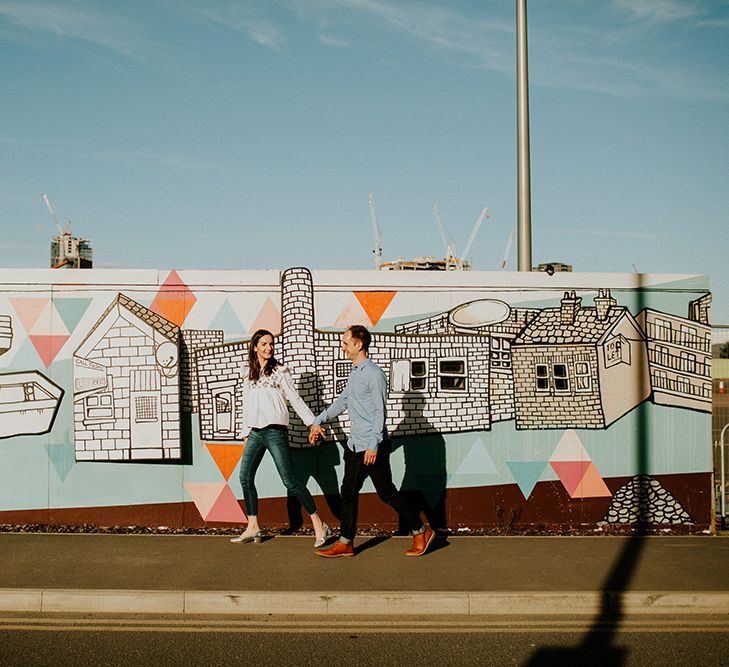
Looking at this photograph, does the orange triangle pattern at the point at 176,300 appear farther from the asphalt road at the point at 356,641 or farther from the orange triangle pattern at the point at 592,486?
the orange triangle pattern at the point at 592,486

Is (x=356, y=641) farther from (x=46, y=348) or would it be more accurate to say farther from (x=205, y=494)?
(x=46, y=348)

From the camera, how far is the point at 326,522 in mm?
8969

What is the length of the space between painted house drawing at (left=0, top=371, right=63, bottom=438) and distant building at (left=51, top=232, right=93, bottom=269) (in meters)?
1.38

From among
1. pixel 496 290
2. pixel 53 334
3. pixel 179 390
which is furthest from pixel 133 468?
pixel 496 290

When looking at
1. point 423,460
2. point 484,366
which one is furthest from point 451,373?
point 423,460

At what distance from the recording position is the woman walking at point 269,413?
26.7ft

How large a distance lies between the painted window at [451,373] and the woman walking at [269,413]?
4.97 feet

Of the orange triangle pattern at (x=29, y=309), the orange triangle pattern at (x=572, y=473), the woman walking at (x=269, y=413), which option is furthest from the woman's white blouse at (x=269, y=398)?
the orange triangle pattern at (x=572, y=473)

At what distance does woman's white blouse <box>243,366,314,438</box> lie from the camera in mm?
8117

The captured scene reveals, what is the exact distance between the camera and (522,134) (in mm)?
10281

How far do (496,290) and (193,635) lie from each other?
4.52 metres

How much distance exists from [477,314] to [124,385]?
345 cm

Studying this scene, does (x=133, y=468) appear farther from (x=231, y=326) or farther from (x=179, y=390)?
(x=231, y=326)

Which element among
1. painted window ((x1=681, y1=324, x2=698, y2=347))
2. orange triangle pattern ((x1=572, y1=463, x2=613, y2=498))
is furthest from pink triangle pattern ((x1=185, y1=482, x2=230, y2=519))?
painted window ((x1=681, y1=324, x2=698, y2=347))
